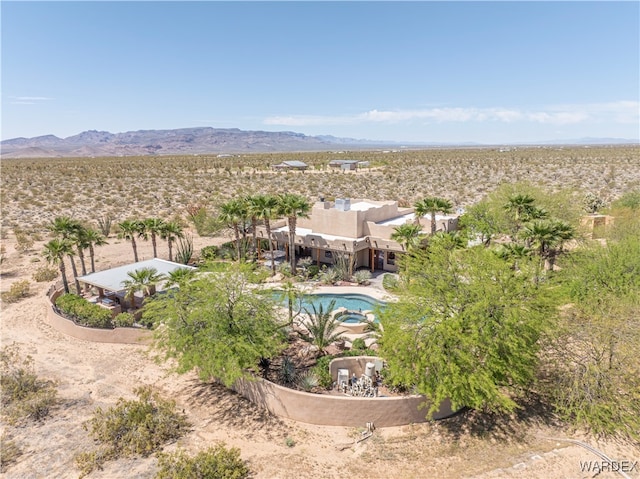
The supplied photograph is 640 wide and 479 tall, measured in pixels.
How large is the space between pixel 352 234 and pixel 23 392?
74.1 ft

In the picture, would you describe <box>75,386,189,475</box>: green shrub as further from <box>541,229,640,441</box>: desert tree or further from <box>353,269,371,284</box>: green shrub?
<box>353,269,371,284</box>: green shrub

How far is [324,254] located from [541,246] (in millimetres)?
16147

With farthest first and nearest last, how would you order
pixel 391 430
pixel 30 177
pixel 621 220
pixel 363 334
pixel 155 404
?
pixel 30 177
pixel 621 220
pixel 363 334
pixel 155 404
pixel 391 430

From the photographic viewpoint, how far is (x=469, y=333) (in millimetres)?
15281

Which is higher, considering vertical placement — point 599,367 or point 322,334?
point 599,367

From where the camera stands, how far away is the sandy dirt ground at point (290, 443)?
13.9 m

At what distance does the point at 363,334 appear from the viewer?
22688 millimetres

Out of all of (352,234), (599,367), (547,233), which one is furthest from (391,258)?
(599,367)

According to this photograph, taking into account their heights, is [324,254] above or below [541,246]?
below

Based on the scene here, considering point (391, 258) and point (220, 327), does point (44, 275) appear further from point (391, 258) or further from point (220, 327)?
point (391, 258)

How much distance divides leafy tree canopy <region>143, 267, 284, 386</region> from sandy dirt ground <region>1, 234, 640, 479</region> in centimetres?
191

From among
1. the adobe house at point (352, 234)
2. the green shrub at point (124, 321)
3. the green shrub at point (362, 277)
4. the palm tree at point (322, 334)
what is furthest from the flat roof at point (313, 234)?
the green shrub at point (124, 321)

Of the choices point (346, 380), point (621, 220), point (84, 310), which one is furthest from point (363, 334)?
point (621, 220)

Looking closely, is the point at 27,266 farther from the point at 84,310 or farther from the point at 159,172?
the point at 159,172
